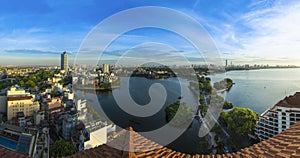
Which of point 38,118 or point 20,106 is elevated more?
point 20,106

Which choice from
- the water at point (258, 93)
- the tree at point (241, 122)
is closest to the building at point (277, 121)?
the tree at point (241, 122)

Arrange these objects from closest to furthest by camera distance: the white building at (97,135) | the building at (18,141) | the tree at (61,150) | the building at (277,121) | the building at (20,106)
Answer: the building at (18,141)
the tree at (61,150)
the white building at (97,135)
the building at (277,121)
the building at (20,106)

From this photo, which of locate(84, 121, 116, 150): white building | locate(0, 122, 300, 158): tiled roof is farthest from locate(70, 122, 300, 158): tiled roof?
locate(84, 121, 116, 150): white building

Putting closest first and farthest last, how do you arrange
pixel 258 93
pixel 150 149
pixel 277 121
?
pixel 150 149
pixel 277 121
pixel 258 93

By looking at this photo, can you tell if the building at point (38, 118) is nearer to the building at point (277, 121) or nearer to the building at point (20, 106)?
the building at point (20, 106)

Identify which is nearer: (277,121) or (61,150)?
(61,150)

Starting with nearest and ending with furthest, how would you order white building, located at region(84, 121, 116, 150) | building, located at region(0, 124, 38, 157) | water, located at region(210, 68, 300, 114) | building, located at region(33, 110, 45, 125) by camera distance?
building, located at region(0, 124, 38, 157) → white building, located at region(84, 121, 116, 150) → building, located at region(33, 110, 45, 125) → water, located at region(210, 68, 300, 114)

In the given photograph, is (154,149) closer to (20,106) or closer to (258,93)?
(20,106)

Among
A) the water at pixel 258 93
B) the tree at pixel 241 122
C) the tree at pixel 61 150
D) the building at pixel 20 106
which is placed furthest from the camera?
the water at pixel 258 93

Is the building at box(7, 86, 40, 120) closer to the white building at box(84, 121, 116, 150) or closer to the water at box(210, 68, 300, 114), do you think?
the white building at box(84, 121, 116, 150)

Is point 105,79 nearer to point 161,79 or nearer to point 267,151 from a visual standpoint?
point 161,79

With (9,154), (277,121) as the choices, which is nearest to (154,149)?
(9,154)
